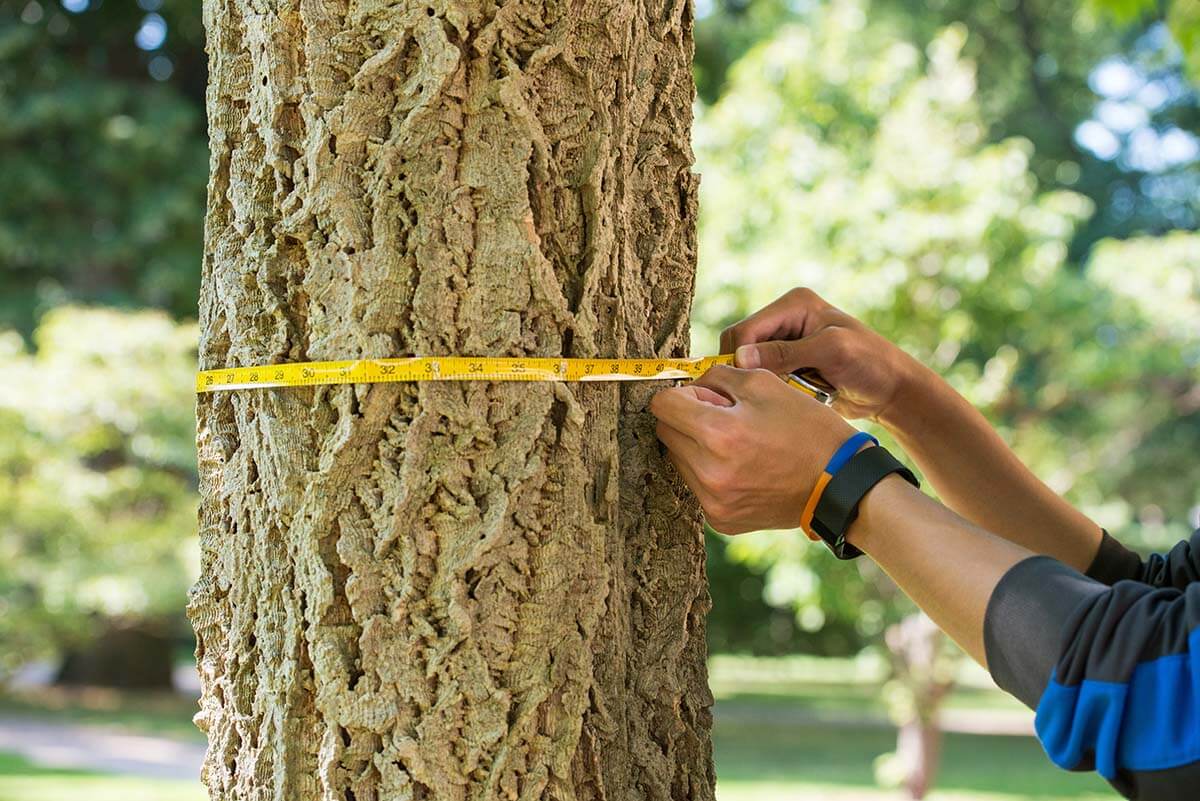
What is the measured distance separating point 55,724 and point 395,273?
13.4 m

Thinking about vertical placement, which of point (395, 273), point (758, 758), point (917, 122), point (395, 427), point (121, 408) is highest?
point (917, 122)

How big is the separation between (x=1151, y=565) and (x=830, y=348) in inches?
22.0

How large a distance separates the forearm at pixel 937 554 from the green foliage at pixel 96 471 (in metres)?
9.33

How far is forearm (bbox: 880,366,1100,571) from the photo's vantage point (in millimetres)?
1939

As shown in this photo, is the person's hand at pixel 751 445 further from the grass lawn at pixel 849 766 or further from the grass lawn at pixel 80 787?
the grass lawn at pixel 849 766

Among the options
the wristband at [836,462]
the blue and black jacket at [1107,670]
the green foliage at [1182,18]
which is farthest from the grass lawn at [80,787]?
the blue and black jacket at [1107,670]

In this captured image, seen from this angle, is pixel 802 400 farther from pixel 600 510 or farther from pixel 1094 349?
pixel 1094 349

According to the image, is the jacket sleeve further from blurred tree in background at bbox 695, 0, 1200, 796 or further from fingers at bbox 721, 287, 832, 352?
blurred tree in background at bbox 695, 0, 1200, 796

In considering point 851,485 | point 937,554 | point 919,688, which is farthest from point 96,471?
point 937,554

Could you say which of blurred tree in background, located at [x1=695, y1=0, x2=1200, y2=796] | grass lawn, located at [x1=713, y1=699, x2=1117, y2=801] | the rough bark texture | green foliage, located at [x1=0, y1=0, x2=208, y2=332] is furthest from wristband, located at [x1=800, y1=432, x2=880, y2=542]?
green foliage, located at [x1=0, y1=0, x2=208, y2=332]

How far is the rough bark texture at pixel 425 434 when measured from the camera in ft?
4.81

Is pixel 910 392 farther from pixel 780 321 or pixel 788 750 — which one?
pixel 788 750

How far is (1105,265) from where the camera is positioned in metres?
9.56

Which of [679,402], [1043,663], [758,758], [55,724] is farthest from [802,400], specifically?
[55,724]
